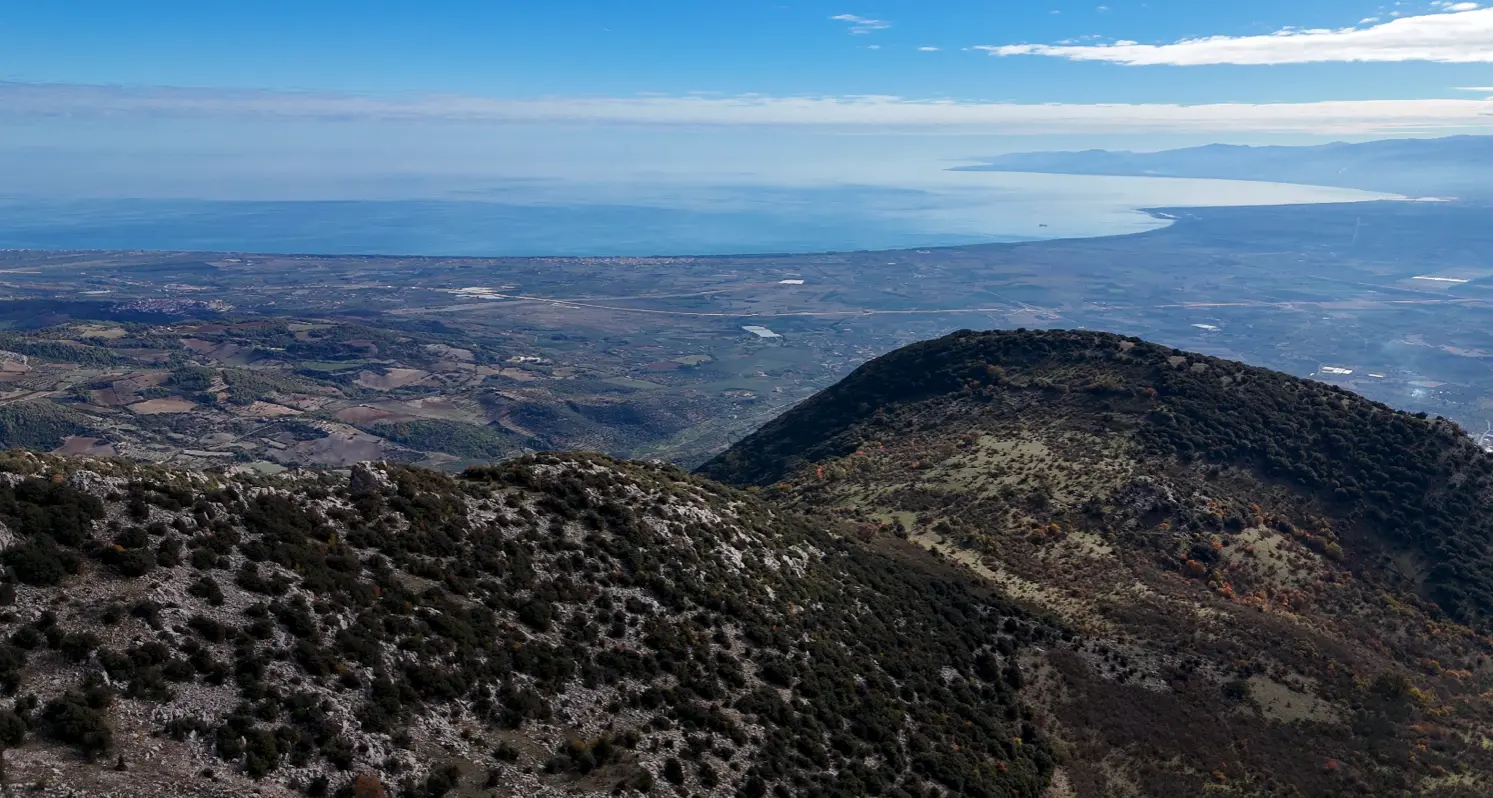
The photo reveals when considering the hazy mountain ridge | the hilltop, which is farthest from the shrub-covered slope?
the hilltop

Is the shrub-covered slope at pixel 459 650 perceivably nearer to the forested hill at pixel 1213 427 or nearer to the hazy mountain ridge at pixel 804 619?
the hazy mountain ridge at pixel 804 619

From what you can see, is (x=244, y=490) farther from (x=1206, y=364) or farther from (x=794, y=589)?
(x=1206, y=364)

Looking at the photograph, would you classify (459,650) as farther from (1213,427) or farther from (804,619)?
(1213,427)

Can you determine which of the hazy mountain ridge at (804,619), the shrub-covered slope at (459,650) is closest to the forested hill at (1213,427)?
the hazy mountain ridge at (804,619)

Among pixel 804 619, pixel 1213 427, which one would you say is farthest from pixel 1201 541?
pixel 804 619

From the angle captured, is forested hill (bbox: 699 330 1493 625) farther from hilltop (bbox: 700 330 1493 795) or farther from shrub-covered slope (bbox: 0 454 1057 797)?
shrub-covered slope (bbox: 0 454 1057 797)

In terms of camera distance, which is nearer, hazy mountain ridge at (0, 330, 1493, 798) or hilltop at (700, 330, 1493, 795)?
hazy mountain ridge at (0, 330, 1493, 798)
